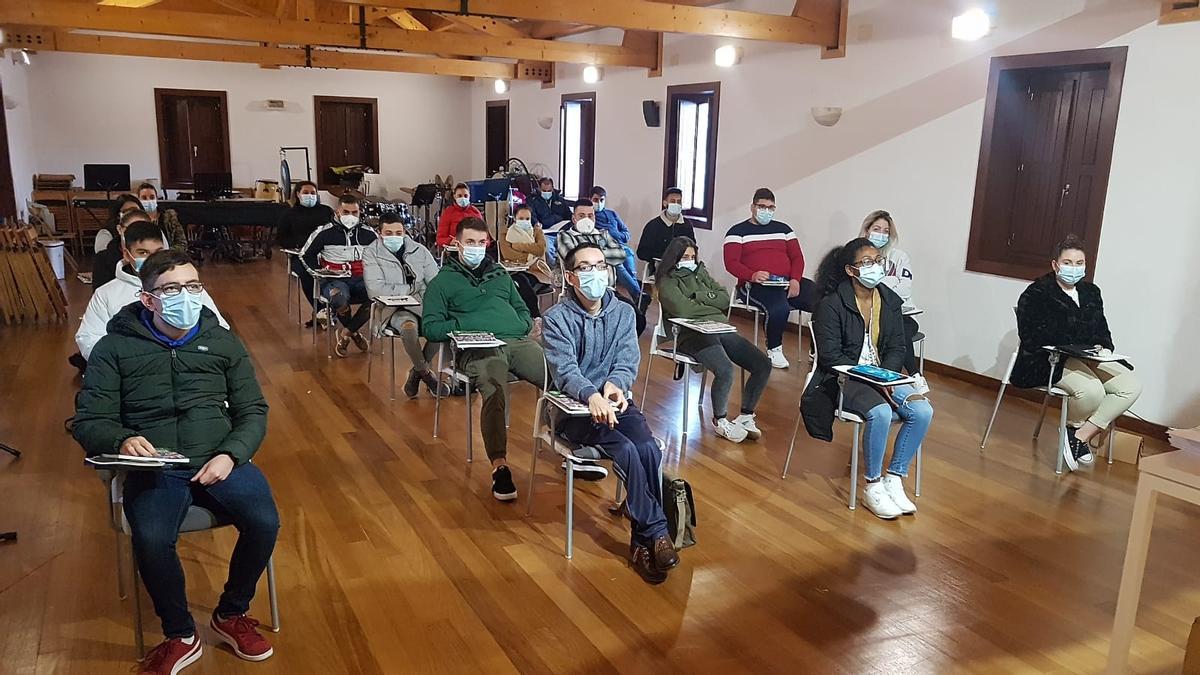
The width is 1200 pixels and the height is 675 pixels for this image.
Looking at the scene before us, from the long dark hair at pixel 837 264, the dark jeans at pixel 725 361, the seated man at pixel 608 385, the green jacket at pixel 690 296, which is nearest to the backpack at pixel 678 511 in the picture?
the seated man at pixel 608 385

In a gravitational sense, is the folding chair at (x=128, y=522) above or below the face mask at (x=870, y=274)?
below

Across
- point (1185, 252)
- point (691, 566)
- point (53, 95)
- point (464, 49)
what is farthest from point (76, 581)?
point (53, 95)

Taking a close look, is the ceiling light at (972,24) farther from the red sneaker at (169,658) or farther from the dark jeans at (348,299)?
the red sneaker at (169,658)

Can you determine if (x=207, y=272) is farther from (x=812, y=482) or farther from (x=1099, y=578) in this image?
(x=1099, y=578)

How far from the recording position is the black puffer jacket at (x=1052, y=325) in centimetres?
461

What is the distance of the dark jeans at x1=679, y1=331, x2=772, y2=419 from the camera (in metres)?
4.78

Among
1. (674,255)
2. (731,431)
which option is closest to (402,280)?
(674,255)

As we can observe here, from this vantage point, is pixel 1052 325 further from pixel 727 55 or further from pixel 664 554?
pixel 727 55

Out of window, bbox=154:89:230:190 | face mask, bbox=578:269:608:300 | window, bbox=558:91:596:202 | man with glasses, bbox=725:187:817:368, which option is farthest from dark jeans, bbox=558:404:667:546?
window, bbox=154:89:230:190

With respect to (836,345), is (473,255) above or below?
above

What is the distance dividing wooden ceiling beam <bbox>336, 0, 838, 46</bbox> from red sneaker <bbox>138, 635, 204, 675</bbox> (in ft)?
15.2

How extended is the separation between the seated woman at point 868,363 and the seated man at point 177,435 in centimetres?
241

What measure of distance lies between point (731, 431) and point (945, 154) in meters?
2.92

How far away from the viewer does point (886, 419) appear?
12.8 ft
